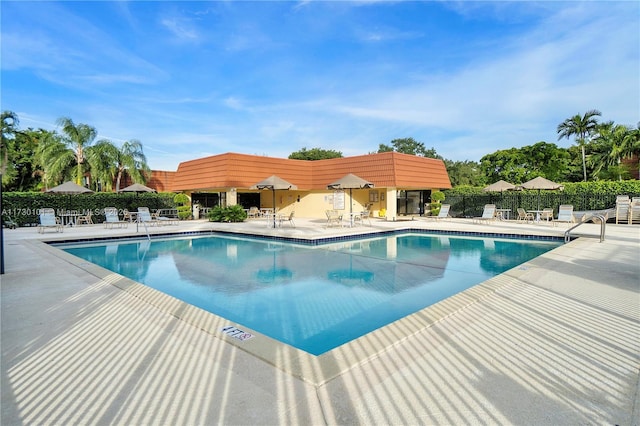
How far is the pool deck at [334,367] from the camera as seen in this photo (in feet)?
6.64

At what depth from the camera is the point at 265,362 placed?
2.69 meters

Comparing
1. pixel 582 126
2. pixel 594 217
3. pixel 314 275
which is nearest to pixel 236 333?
pixel 314 275

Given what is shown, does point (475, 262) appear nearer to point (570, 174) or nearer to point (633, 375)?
point (633, 375)

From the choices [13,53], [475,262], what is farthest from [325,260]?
[13,53]

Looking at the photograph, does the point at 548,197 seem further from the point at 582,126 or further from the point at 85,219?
the point at 85,219

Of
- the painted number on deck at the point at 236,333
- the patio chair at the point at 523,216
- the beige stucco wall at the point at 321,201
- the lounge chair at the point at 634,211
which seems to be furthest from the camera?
the beige stucco wall at the point at 321,201

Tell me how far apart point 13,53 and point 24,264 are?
576 inches

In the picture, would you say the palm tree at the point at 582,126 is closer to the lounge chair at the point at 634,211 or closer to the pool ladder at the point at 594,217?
the lounge chair at the point at 634,211

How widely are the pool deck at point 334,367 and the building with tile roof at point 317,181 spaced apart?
15599 millimetres

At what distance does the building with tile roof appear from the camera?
814 inches

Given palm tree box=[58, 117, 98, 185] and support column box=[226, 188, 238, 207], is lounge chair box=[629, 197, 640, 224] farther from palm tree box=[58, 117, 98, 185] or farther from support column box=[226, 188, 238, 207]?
palm tree box=[58, 117, 98, 185]

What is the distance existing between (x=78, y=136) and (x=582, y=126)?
134 ft

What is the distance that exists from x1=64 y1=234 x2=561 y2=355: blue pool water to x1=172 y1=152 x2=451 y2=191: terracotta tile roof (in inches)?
330

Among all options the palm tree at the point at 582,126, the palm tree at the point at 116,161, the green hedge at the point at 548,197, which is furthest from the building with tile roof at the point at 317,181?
the palm tree at the point at 582,126
